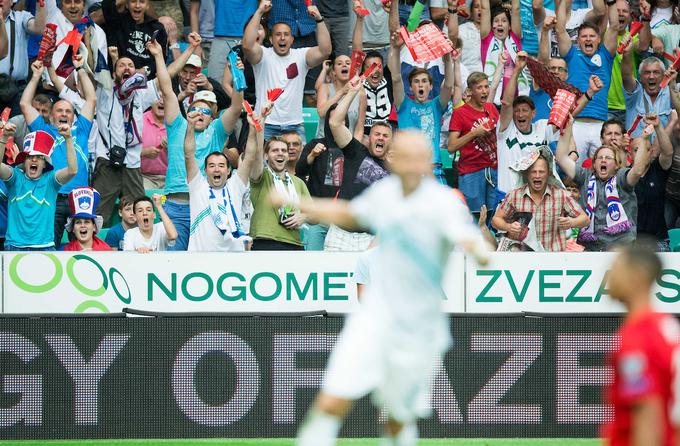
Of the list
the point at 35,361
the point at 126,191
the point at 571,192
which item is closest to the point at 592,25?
the point at 571,192

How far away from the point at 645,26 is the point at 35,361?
376 inches

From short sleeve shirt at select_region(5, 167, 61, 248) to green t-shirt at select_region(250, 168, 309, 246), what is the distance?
208 centimetres

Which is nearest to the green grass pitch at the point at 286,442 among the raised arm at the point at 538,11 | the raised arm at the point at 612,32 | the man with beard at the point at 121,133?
the man with beard at the point at 121,133

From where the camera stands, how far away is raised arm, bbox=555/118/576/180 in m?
12.9

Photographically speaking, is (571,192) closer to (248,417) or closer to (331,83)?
(331,83)

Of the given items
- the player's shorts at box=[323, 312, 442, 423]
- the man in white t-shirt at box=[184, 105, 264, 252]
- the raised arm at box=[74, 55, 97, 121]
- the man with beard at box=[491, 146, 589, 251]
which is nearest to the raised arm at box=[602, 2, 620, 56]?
the man with beard at box=[491, 146, 589, 251]

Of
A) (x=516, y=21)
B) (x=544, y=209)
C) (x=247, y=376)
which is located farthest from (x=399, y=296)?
(x=516, y=21)

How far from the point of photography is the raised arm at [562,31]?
14.9 m

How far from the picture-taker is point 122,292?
10594 millimetres

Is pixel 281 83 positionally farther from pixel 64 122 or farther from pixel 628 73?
pixel 628 73

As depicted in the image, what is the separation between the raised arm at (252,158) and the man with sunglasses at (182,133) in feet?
2.90

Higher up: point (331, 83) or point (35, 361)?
point (331, 83)

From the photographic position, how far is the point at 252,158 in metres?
11.8

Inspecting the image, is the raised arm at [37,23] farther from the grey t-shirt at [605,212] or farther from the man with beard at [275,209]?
the grey t-shirt at [605,212]
